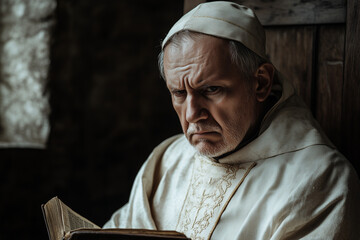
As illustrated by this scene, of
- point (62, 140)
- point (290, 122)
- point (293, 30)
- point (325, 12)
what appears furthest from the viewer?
point (62, 140)

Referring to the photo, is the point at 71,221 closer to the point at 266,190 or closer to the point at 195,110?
the point at 195,110

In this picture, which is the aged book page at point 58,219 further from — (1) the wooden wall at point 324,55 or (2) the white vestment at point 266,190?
(1) the wooden wall at point 324,55

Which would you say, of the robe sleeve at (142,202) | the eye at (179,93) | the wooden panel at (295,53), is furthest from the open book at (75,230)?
the wooden panel at (295,53)

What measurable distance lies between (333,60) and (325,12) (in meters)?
0.25

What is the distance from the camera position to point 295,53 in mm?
2455

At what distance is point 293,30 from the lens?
2439 mm

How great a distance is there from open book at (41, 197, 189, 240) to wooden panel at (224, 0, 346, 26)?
139 cm

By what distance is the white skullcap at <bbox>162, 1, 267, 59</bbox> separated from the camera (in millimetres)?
1910

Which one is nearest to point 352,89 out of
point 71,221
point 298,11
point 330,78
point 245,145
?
point 330,78

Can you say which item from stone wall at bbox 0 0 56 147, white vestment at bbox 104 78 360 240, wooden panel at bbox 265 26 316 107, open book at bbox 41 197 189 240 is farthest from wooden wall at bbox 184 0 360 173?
stone wall at bbox 0 0 56 147

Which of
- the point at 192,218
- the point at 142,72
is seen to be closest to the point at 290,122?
the point at 192,218

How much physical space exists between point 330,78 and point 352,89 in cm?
17

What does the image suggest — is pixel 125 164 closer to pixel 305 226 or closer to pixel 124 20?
pixel 124 20

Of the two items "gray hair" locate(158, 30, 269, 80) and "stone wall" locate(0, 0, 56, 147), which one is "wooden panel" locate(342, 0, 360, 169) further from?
"stone wall" locate(0, 0, 56, 147)
